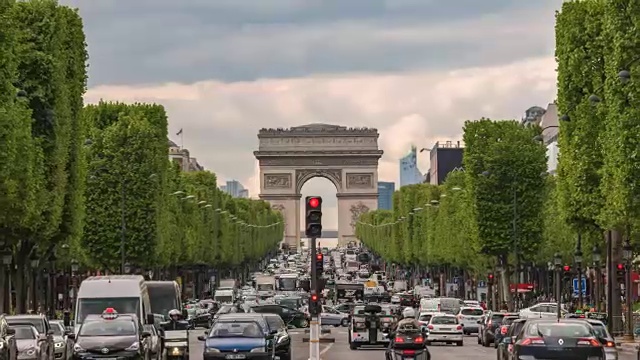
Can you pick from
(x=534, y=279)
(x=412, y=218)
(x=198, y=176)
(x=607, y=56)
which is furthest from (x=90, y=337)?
(x=412, y=218)

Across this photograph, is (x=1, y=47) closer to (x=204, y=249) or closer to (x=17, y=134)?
(x=17, y=134)

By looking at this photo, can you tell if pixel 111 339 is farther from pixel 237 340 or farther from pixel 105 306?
pixel 105 306

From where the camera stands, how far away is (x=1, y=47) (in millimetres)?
54719

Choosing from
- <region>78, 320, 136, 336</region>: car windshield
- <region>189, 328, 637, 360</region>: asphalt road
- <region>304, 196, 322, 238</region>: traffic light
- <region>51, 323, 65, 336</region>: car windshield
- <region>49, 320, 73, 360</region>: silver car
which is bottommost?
<region>189, 328, 637, 360</region>: asphalt road

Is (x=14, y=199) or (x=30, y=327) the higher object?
(x=14, y=199)

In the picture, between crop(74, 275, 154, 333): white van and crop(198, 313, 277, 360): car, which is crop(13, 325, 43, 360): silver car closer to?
crop(74, 275, 154, 333): white van

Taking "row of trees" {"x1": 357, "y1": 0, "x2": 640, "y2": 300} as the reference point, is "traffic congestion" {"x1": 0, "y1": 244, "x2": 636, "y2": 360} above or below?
below

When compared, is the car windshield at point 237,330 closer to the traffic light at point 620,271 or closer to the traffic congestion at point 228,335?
the traffic congestion at point 228,335

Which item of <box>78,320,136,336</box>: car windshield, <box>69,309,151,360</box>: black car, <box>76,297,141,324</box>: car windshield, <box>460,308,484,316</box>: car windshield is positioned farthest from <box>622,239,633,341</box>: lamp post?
<box>78,320,136,336</box>: car windshield

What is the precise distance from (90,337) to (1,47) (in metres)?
13.6

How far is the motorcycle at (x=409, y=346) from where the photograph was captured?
4984 cm

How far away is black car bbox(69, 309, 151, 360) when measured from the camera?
4409 centimetres

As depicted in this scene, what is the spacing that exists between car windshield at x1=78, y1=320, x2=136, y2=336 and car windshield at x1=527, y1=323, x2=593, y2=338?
11355 mm

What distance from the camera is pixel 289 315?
93.2m
